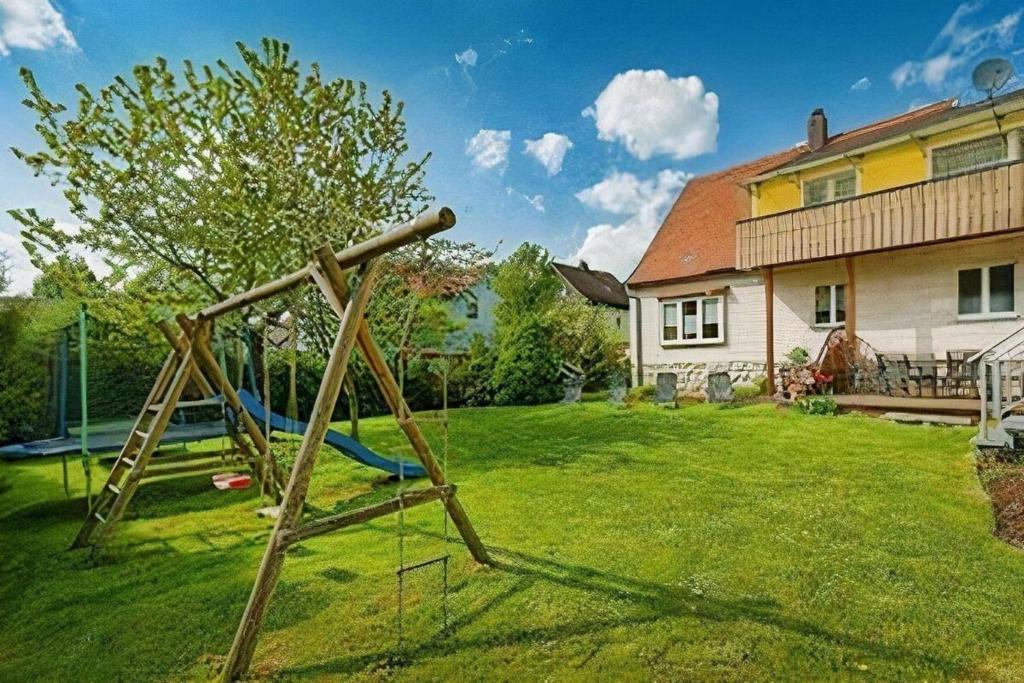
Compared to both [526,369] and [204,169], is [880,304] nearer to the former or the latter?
[526,369]

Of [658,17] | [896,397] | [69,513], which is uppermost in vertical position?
[658,17]

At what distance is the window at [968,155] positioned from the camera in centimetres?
1194

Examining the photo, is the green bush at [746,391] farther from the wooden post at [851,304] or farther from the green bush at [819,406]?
the wooden post at [851,304]

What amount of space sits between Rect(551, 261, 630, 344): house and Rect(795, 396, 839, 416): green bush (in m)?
16.6

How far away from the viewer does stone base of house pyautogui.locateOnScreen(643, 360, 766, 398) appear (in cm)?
1630

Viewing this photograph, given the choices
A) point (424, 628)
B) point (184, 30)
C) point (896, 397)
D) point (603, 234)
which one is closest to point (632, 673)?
point (424, 628)

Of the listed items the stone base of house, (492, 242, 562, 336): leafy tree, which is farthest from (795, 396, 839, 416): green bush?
(492, 242, 562, 336): leafy tree

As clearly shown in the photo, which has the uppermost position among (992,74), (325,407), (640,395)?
(992,74)

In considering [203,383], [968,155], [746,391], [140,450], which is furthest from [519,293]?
[140,450]

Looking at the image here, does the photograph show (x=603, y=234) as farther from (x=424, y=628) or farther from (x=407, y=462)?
(x=424, y=628)

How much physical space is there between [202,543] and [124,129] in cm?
703

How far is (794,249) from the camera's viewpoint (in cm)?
1412

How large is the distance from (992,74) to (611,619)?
1503cm

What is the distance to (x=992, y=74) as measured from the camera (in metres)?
11.8
